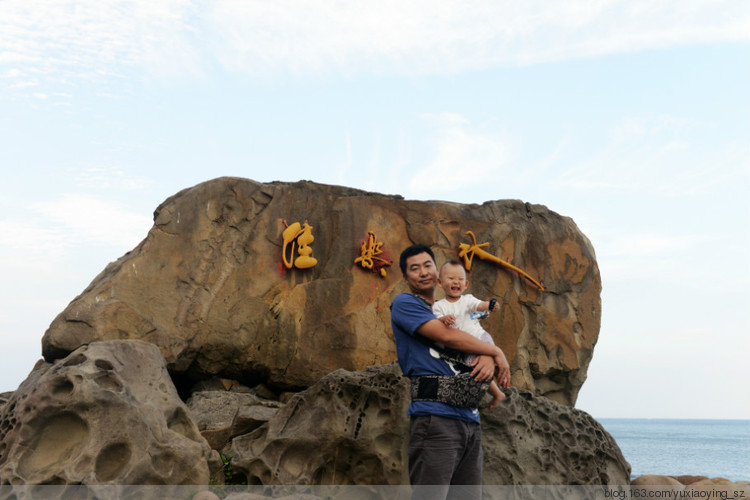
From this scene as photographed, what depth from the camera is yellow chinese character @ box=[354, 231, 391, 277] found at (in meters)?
8.07

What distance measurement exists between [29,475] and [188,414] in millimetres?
1026

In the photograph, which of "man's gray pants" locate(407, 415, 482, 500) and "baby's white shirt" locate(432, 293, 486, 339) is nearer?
"man's gray pants" locate(407, 415, 482, 500)

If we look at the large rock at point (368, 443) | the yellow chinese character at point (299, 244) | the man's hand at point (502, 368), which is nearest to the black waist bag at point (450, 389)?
the man's hand at point (502, 368)

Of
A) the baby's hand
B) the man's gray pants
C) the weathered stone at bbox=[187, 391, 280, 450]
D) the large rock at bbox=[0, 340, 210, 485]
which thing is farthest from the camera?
the weathered stone at bbox=[187, 391, 280, 450]

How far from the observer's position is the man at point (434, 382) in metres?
2.89

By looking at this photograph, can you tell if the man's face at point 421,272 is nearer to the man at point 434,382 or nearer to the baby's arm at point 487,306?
the man at point 434,382

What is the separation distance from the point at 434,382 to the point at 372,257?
16.9ft

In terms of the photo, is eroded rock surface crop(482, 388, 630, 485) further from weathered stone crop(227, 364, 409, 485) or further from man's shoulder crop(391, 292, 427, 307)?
man's shoulder crop(391, 292, 427, 307)

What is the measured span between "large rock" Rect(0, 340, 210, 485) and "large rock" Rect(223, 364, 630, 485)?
659 millimetres

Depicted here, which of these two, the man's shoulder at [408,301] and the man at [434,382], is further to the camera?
the man's shoulder at [408,301]

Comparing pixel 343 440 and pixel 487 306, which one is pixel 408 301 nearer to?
pixel 487 306

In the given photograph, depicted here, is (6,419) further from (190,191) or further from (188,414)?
(190,191)

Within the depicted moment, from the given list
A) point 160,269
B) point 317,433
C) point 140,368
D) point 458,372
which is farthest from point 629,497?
point 160,269

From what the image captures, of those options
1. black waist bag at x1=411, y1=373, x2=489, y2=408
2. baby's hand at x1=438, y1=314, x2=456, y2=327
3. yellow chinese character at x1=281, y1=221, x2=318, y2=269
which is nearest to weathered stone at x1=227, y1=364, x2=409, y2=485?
black waist bag at x1=411, y1=373, x2=489, y2=408
